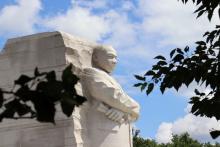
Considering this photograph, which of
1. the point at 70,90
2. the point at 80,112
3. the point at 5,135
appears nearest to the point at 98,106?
the point at 80,112

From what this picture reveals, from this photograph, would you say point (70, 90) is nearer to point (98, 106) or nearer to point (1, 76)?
point (98, 106)

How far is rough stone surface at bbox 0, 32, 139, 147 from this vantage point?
9883mm

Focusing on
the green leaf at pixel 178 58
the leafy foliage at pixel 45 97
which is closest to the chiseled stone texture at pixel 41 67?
the green leaf at pixel 178 58

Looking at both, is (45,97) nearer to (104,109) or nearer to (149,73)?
(149,73)

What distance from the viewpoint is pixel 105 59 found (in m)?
10.7

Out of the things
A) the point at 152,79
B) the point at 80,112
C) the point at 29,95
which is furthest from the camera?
the point at 80,112

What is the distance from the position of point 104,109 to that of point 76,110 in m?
0.57

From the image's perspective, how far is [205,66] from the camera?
16.2 ft

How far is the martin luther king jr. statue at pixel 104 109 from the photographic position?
33.2ft

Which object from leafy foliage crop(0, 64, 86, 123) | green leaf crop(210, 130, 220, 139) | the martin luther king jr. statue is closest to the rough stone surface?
the martin luther king jr. statue

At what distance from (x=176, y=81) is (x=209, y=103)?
0.34 m

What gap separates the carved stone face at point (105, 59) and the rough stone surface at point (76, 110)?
0.13 metres

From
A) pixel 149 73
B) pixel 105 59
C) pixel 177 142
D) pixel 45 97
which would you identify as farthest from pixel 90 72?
pixel 177 142

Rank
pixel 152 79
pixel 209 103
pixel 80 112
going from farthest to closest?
pixel 80 112, pixel 152 79, pixel 209 103
